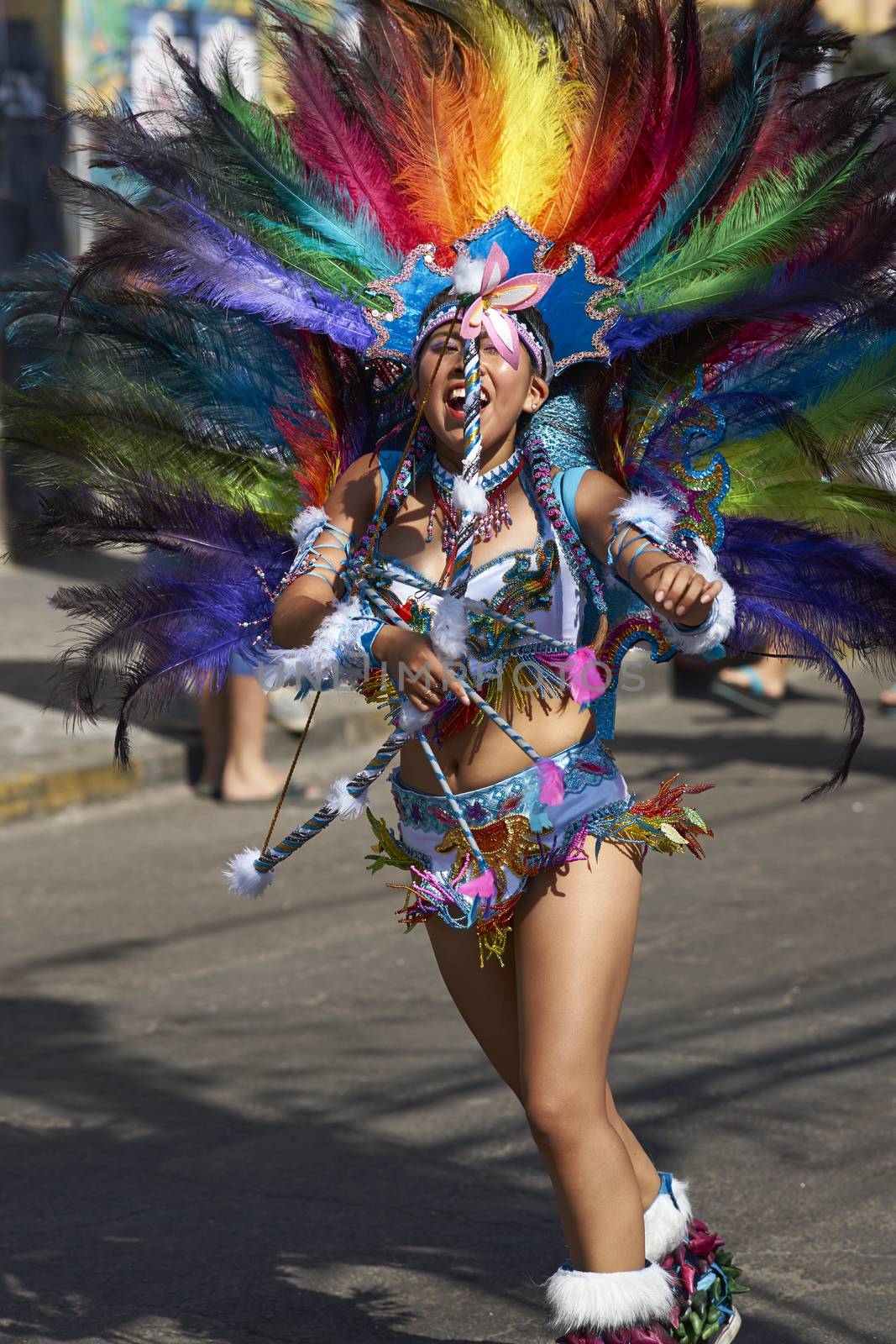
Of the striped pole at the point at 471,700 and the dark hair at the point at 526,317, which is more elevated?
the dark hair at the point at 526,317

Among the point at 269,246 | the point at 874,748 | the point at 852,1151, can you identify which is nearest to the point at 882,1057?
the point at 852,1151

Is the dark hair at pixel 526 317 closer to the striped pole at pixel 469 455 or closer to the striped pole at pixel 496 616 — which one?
the striped pole at pixel 469 455

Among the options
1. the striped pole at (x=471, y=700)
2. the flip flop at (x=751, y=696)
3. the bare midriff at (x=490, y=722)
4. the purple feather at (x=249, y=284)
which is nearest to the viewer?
the striped pole at (x=471, y=700)

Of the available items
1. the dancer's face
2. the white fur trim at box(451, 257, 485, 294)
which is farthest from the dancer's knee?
the white fur trim at box(451, 257, 485, 294)

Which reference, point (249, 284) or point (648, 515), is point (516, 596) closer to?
point (648, 515)

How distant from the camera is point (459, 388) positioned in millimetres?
3020

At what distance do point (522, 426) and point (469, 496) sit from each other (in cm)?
36

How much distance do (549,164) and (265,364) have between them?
0.66 meters

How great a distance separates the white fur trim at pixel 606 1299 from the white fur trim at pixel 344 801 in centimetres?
85

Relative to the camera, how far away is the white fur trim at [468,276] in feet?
9.81

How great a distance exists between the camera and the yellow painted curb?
7.86 meters

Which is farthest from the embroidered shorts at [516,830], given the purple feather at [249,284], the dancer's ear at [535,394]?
the purple feather at [249,284]

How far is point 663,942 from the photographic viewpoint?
6008 mm

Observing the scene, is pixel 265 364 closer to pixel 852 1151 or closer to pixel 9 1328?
pixel 9 1328
